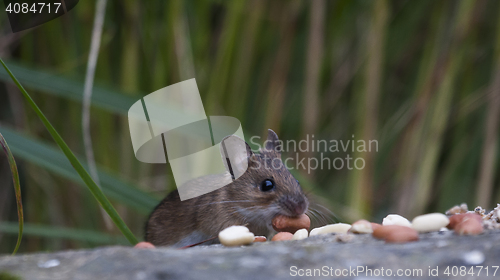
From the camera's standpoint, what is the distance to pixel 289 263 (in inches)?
29.1

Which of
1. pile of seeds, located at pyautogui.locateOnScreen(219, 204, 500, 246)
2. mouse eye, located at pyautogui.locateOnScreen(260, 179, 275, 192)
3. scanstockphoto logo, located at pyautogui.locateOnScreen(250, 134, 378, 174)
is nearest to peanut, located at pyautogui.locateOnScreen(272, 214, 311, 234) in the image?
mouse eye, located at pyautogui.locateOnScreen(260, 179, 275, 192)

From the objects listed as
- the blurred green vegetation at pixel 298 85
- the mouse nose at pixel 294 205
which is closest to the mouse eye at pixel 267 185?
the mouse nose at pixel 294 205

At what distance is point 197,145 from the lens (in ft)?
8.04

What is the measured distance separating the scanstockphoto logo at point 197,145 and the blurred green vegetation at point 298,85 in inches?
2.4

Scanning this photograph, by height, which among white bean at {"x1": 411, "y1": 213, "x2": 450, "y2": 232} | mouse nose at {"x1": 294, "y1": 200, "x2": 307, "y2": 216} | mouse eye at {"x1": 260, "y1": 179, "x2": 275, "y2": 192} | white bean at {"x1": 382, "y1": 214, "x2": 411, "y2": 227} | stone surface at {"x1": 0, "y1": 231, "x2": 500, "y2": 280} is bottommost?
mouse nose at {"x1": 294, "y1": 200, "x2": 307, "y2": 216}

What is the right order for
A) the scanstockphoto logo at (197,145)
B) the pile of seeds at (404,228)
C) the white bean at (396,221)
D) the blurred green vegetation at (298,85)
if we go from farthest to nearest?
the blurred green vegetation at (298,85) → the scanstockphoto logo at (197,145) → the white bean at (396,221) → the pile of seeds at (404,228)

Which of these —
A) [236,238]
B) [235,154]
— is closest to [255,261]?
[236,238]

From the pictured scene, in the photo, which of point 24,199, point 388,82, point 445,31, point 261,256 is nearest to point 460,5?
point 445,31

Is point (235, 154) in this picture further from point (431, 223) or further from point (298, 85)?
point (298, 85)

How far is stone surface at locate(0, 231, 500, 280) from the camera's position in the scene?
0.69 metres

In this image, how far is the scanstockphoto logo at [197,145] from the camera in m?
1.73

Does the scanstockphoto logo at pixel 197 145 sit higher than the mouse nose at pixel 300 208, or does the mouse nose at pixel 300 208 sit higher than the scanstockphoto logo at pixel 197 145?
the scanstockphoto logo at pixel 197 145

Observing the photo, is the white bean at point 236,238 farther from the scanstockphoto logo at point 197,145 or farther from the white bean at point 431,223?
the scanstockphoto logo at point 197,145

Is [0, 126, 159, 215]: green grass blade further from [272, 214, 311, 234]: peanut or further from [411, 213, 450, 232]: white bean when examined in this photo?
[411, 213, 450, 232]: white bean
